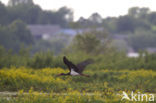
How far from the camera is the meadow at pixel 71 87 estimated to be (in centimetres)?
880

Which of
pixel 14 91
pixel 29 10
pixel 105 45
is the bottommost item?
pixel 14 91

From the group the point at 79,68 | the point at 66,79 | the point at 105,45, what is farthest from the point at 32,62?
the point at 105,45

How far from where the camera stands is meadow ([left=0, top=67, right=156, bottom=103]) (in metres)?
8.80

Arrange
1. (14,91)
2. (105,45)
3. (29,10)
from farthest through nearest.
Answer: (105,45) < (29,10) < (14,91)

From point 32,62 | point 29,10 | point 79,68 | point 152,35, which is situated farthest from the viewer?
point 152,35

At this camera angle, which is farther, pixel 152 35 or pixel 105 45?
pixel 152 35

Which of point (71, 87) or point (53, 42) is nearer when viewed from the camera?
point (71, 87)

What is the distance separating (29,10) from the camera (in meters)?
21.6

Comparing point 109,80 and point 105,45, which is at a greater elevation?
point 105,45

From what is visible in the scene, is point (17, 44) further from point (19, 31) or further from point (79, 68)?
point (79, 68)

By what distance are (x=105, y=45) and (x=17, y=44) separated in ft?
23.7

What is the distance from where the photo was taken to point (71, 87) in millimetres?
11477

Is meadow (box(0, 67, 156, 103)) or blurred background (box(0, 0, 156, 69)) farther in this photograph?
blurred background (box(0, 0, 156, 69))

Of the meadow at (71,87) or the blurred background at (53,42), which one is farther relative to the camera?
the blurred background at (53,42)
